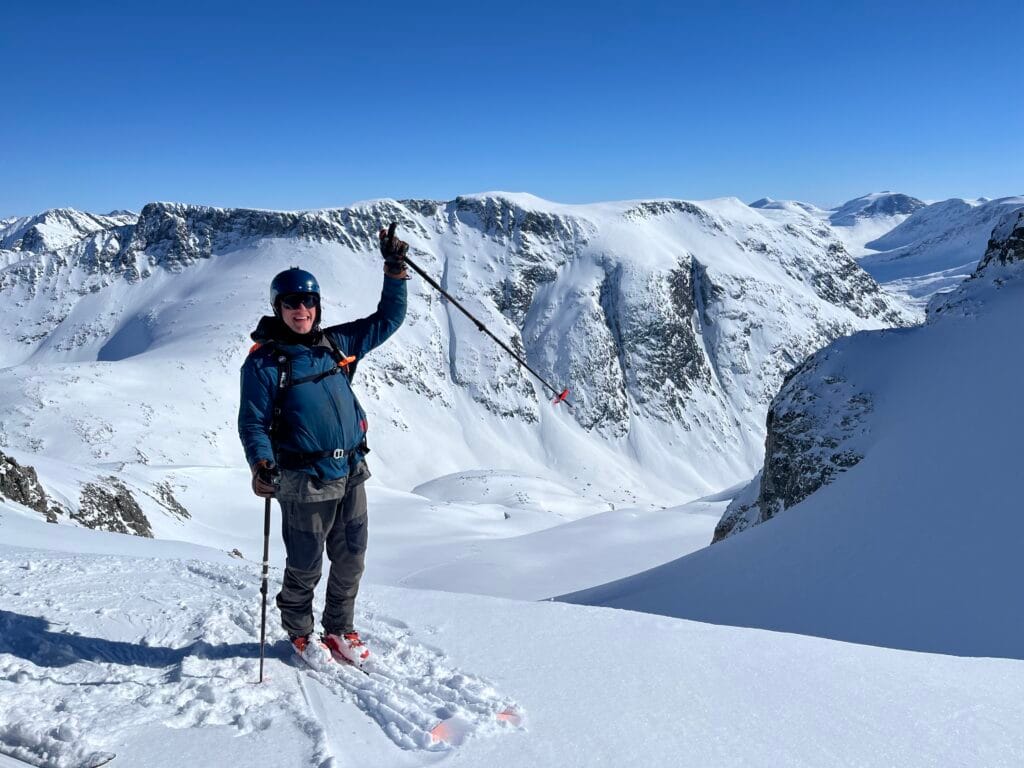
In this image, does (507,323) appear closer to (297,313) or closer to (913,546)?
(913,546)

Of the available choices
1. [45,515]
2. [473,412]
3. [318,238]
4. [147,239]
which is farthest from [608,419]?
[45,515]

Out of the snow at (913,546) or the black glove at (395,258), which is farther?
the snow at (913,546)

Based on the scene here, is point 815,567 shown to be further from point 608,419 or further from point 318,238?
point 318,238

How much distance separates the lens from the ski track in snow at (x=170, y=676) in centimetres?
354

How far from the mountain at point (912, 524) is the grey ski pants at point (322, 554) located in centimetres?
657

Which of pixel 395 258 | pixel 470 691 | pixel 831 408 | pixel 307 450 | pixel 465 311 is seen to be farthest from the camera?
pixel 831 408

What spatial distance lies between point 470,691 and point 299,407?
86.3 inches

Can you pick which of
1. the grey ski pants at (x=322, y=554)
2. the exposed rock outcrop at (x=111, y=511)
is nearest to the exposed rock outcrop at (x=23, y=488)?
the exposed rock outcrop at (x=111, y=511)

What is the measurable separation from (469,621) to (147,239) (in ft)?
515

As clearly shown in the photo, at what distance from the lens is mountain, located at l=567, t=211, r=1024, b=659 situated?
809 centimetres

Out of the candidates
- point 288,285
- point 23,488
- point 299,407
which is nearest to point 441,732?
point 299,407

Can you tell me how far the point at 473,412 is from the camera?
4488 inches

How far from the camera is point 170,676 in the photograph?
13.8ft

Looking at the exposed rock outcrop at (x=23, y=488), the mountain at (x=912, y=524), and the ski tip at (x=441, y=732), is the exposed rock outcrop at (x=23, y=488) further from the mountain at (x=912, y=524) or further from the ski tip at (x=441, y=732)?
the ski tip at (x=441, y=732)
